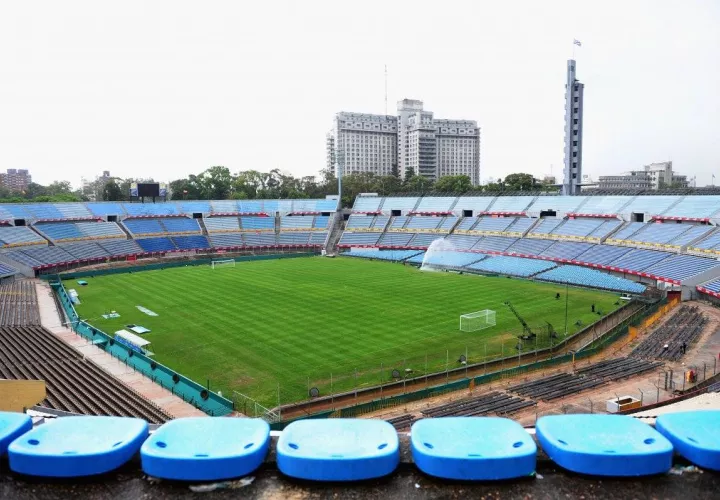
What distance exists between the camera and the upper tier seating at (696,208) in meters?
60.1

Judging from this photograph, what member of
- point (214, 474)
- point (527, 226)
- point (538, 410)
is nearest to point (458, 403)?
point (538, 410)

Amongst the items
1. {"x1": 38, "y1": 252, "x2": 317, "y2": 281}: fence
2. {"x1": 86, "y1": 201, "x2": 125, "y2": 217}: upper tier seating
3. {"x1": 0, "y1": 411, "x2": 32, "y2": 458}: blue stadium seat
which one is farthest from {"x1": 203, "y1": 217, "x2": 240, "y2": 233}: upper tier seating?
{"x1": 0, "y1": 411, "x2": 32, "y2": 458}: blue stadium seat

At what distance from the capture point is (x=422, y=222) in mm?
88062

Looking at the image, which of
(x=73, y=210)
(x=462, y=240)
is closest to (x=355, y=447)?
(x=462, y=240)

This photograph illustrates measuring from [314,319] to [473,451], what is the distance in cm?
3453

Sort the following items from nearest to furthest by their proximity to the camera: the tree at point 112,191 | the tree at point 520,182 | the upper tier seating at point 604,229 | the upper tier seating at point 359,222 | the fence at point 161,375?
the fence at point 161,375
the upper tier seating at point 604,229
the upper tier seating at point 359,222
the tree at point 112,191
the tree at point 520,182

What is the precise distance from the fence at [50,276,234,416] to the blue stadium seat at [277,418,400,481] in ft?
60.6

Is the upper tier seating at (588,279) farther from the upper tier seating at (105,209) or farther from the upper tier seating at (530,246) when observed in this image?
the upper tier seating at (105,209)

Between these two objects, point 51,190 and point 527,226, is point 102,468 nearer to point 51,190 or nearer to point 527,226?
point 527,226

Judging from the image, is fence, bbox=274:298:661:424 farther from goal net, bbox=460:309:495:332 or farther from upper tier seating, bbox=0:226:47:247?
upper tier seating, bbox=0:226:47:247

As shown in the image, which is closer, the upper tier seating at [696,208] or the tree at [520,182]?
the upper tier seating at [696,208]

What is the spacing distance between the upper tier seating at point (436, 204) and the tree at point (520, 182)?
27.8 m

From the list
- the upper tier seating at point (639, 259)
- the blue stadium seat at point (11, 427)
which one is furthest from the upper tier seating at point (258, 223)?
the blue stadium seat at point (11, 427)

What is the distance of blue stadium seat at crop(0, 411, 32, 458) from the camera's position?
7160mm
